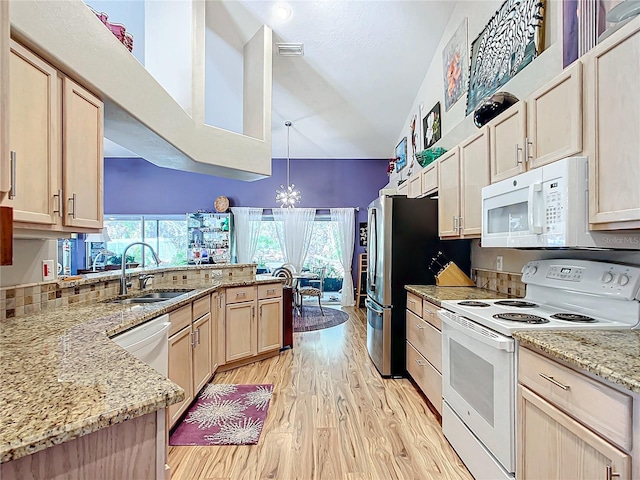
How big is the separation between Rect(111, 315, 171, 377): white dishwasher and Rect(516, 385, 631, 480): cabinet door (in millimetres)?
1685

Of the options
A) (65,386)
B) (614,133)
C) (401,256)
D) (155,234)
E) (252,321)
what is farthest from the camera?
(155,234)

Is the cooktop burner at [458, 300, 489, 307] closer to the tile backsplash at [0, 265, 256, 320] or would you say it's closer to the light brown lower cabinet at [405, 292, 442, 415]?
the light brown lower cabinet at [405, 292, 442, 415]

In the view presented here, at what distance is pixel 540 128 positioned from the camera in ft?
5.54

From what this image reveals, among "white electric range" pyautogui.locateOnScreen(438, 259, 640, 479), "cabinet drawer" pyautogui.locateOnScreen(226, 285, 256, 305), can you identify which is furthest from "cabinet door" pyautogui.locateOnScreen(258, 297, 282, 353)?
"white electric range" pyautogui.locateOnScreen(438, 259, 640, 479)

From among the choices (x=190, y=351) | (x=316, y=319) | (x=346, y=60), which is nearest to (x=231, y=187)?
(x=316, y=319)

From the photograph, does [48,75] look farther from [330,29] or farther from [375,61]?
[375,61]

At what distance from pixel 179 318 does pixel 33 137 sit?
1285 millimetres

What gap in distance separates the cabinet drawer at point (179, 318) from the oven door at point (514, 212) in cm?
208

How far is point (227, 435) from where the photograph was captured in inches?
83.0

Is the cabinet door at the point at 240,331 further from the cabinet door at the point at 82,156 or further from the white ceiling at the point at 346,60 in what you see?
the white ceiling at the point at 346,60

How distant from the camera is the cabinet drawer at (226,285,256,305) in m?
3.22

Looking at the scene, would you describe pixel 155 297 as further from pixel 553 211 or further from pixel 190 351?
pixel 553 211

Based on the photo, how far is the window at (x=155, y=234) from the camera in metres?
6.91

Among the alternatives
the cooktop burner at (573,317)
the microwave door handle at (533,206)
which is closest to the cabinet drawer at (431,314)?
the cooktop burner at (573,317)
